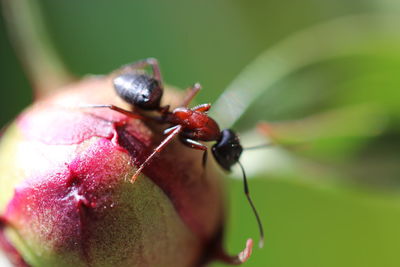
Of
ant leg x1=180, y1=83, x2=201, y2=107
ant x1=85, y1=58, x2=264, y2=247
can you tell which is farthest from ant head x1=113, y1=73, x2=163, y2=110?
ant leg x1=180, y1=83, x2=201, y2=107

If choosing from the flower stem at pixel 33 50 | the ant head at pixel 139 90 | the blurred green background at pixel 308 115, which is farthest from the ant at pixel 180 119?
the flower stem at pixel 33 50

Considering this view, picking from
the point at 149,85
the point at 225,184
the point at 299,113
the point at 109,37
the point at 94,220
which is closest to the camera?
the point at 94,220

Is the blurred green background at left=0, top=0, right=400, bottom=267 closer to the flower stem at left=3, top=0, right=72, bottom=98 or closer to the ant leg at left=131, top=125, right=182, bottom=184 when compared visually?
the flower stem at left=3, top=0, right=72, bottom=98

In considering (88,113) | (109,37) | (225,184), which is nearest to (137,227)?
(88,113)

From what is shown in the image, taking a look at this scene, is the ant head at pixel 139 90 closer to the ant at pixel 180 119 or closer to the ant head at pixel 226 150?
the ant at pixel 180 119

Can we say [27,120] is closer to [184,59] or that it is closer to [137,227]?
[137,227]
